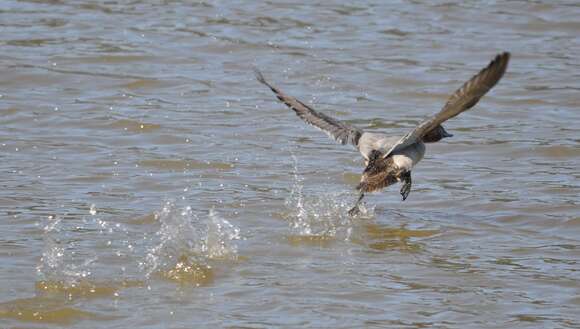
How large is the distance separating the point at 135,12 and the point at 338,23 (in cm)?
233

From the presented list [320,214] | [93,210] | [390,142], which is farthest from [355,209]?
[93,210]

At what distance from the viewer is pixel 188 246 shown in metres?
7.45

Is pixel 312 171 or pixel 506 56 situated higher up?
pixel 506 56

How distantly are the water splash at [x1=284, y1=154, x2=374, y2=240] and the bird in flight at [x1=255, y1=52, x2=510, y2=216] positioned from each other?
0.48 feet

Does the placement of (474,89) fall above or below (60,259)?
above

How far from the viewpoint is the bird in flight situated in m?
6.90

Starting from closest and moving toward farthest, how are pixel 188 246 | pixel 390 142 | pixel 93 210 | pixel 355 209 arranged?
pixel 188 246
pixel 390 142
pixel 93 210
pixel 355 209

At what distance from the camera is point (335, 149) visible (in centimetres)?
1024

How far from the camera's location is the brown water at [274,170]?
6.73m

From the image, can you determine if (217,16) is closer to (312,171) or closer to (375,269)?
(312,171)

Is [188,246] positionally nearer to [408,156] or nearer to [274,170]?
[408,156]

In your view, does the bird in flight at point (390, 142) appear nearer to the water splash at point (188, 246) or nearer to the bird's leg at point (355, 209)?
the bird's leg at point (355, 209)

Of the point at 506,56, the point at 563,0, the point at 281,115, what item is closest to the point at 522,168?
the point at 281,115

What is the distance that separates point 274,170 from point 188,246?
217 centimetres
